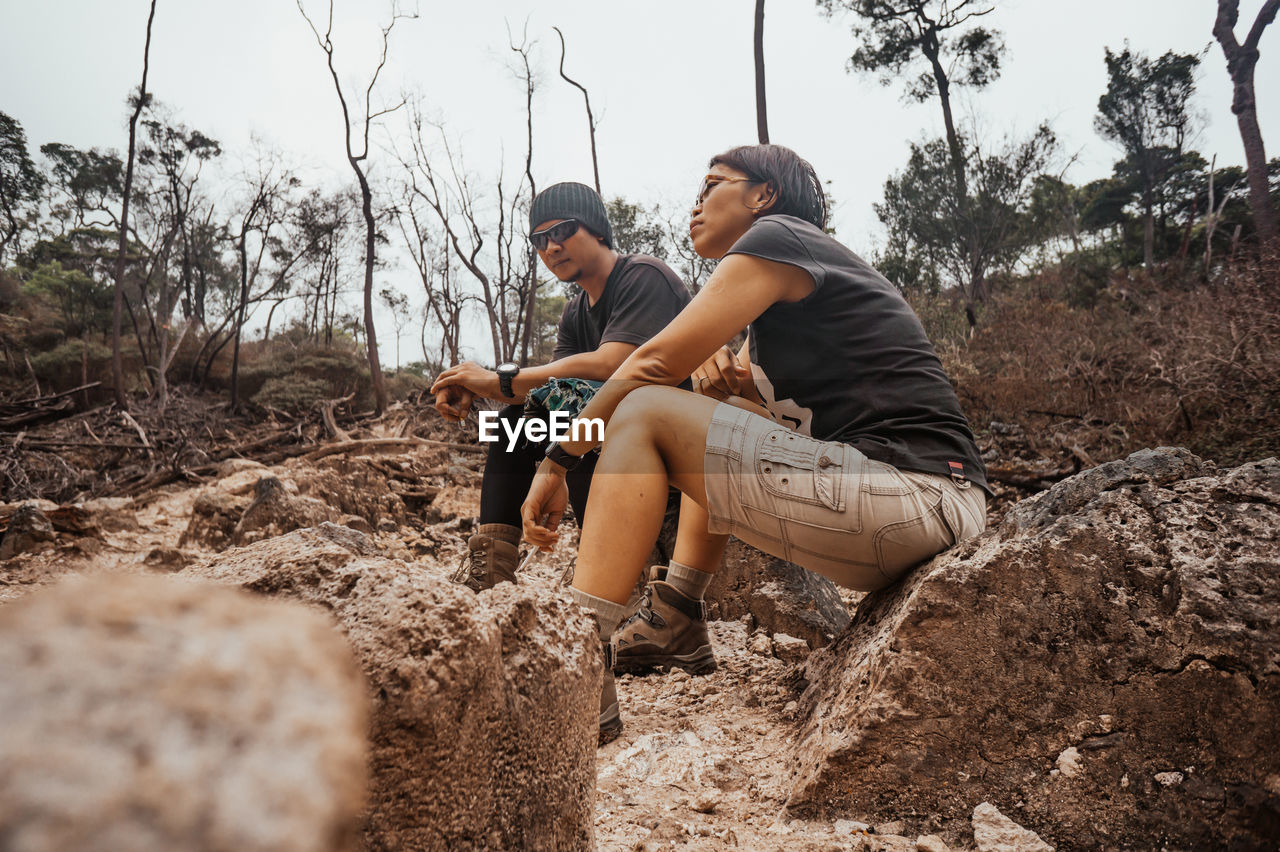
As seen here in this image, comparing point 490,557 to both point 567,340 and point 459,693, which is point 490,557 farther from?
point 459,693

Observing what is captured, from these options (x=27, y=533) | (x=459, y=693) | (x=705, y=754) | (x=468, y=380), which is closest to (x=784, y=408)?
(x=705, y=754)

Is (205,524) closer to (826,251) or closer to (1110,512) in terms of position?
(826,251)

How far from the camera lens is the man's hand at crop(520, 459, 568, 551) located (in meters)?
1.75

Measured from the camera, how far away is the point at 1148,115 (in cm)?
1574

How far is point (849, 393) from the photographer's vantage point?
5.46 ft

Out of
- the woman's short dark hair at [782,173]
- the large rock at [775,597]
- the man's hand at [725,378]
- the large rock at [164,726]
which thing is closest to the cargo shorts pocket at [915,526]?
the man's hand at [725,378]

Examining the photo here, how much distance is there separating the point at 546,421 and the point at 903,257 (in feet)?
52.2

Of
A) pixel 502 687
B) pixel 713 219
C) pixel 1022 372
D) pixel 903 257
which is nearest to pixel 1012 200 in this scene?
pixel 903 257

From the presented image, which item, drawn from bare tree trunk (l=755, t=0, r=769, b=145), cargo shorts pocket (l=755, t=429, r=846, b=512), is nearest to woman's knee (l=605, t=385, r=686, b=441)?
cargo shorts pocket (l=755, t=429, r=846, b=512)

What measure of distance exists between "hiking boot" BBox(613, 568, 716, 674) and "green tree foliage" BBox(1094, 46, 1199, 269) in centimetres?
1626

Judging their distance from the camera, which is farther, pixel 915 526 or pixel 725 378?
pixel 725 378

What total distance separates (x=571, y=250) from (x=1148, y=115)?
18232 mm

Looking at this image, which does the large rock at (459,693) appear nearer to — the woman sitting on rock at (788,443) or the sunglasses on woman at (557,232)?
the woman sitting on rock at (788,443)

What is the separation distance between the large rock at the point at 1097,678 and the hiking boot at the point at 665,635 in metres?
0.74
